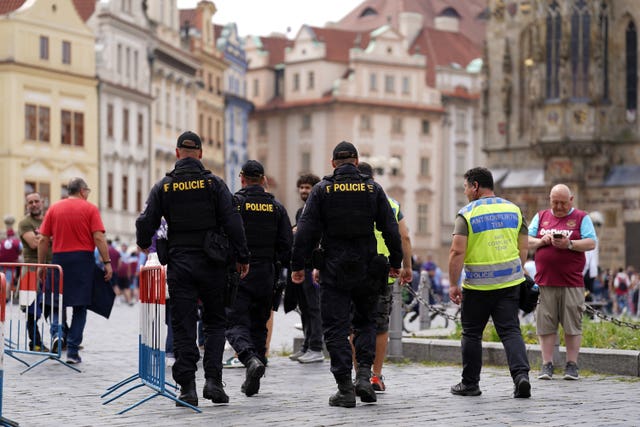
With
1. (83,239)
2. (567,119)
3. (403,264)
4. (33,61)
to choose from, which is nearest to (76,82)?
(33,61)

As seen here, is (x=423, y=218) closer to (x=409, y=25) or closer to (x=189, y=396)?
(x=409, y=25)

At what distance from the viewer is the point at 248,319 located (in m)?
13.1

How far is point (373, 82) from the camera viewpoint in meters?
90.9

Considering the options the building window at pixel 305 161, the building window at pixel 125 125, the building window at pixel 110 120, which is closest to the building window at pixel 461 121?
the building window at pixel 305 161

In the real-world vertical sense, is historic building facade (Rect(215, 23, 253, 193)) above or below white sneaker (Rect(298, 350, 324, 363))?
above

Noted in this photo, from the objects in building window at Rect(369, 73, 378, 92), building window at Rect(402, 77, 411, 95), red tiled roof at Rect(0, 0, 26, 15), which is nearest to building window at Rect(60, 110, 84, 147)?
red tiled roof at Rect(0, 0, 26, 15)

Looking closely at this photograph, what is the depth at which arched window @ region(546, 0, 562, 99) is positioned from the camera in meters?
46.5

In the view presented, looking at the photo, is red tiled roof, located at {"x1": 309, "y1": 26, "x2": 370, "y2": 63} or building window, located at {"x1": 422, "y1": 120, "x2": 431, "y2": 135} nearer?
red tiled roof, located at {"x1": 309, "y1": 26, "x2": 370, "y2": 63}

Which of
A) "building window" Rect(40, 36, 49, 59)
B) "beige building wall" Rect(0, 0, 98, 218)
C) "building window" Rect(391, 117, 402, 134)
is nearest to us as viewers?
"beige building wall" Rect(0, 0, 98, 218)

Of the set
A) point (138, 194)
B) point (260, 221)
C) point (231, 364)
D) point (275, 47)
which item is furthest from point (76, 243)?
point (275, 47)

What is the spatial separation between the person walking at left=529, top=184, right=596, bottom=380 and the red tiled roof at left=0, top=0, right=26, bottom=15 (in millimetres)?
47164

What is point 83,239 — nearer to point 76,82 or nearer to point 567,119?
point 567,119

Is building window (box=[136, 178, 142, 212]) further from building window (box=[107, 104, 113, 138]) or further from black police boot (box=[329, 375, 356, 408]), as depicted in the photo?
black police boot (box=[329, 375, 356, 408])

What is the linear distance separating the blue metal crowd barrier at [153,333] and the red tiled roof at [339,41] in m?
79.8
